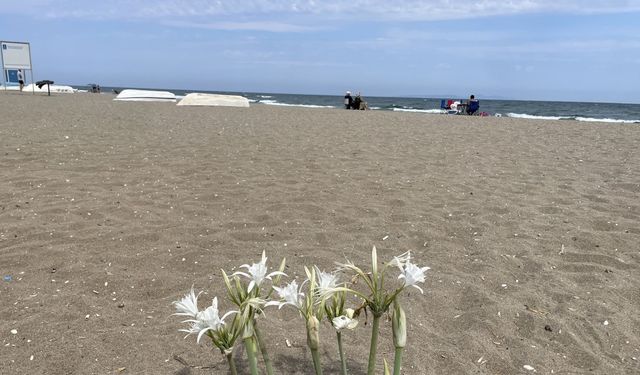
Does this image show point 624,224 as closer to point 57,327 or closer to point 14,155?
point 57,327

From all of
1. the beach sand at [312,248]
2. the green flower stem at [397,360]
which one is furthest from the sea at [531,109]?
the green flower stem at [397,360]

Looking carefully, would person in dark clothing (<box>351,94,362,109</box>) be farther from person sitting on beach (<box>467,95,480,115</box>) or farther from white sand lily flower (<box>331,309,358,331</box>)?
white sand lily flower (<box>331,309,358,331</box>)

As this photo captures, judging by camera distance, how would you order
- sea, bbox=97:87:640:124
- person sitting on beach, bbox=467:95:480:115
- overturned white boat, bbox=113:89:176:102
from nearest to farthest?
person sitting on beach, bbox=467:95:480:115, overturned white boat, bbox=113:89:176:102, sea, bbox=97:87:640:124

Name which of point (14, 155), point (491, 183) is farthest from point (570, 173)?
point (14, 155)

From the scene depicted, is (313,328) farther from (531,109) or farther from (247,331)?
(531,109)

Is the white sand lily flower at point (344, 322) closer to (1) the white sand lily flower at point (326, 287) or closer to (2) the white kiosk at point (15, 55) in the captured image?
(1) the white sand lily flower at point (326, 287)

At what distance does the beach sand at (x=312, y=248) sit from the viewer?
8.83 ft

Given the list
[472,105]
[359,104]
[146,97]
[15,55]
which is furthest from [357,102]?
[15,55]

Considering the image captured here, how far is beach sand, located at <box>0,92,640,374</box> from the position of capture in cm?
269

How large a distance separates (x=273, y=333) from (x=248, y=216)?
2220mm

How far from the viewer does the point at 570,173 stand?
754 cm

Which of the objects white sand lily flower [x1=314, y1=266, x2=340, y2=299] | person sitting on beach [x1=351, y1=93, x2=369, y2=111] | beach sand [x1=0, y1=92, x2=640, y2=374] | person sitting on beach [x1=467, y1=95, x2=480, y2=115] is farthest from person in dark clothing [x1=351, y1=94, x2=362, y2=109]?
white sand lily flower [x1=314, y1=266, x2=340, y2=299]

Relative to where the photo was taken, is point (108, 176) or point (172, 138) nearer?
point (108, 176)

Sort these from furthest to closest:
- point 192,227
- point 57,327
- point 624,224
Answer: point 624,224, point 192,227, point 57,327
